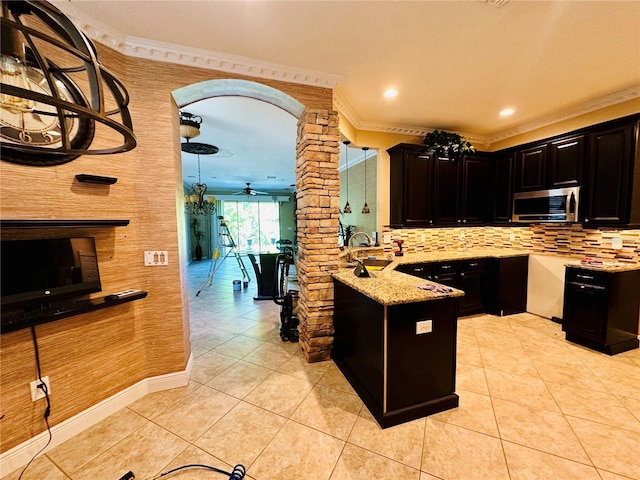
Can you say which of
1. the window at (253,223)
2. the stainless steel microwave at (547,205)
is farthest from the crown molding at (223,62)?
the window at (253,223)

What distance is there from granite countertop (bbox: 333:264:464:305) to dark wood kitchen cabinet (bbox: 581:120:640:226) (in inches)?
99.0

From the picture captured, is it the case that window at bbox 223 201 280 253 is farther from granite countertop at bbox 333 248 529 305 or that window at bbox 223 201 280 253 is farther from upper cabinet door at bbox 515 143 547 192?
→ upper cabinet door at bbox 515 143 547 192

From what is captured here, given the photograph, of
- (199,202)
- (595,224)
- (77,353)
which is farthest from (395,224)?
(199,202)

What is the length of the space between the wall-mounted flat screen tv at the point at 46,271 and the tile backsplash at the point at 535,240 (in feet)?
11.1

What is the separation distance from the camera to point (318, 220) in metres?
2.55

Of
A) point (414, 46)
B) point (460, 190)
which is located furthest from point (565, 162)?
point (414, 46)

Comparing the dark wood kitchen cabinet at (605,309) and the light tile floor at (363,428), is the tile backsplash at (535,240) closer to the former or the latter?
the dark wood kitchen cabinet at (605,309)

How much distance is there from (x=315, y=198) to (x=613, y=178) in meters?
3.33

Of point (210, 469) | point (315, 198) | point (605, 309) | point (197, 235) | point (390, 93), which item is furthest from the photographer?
point (197, 235)

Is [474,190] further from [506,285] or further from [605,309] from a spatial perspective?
[605,309]

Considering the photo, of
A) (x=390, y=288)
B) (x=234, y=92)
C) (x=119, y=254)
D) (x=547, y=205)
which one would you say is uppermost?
(x=234, y=92)

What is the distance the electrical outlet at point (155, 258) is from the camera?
2131mm

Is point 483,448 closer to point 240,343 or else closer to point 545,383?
point 545,383

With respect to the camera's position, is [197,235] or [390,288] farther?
[197,235]
